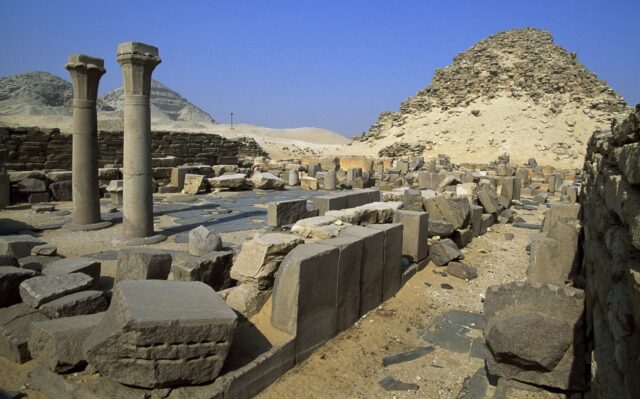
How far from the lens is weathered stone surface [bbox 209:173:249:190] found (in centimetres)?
1584

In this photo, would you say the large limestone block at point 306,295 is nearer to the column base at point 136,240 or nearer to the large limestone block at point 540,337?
the large limestone block at point 540,337

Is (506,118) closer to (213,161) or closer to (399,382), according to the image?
(213,161)

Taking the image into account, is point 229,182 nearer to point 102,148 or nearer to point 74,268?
point 102,148

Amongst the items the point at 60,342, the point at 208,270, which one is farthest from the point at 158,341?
the point at 208,270

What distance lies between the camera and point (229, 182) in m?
15.9

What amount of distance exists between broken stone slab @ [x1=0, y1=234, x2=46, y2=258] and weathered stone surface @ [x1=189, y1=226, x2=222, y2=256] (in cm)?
248

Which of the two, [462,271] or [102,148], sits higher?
[102,148]

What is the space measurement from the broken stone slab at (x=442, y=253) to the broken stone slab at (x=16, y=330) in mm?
6317

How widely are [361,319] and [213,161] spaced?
18.9m

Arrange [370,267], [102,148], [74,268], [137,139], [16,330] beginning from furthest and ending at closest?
[102,148] → [137,139] → [370,267] → [74,268] → [16,330]

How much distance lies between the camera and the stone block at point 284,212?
861cm

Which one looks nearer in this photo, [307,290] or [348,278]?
[307,290]

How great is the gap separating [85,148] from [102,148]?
9.91 meters

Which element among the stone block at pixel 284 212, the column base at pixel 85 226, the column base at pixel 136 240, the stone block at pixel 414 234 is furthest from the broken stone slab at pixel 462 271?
the column base at pixel 85 226
